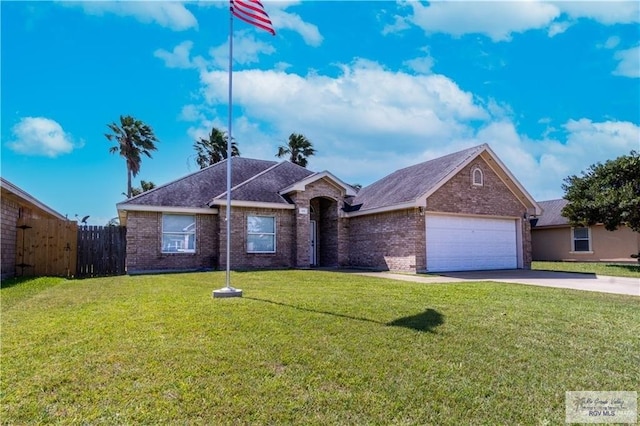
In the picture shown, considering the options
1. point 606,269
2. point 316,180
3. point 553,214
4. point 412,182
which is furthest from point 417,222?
point 553,214

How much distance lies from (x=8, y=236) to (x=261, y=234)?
8.97m

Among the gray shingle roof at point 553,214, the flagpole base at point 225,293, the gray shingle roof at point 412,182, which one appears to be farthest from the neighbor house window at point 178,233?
the gray shingle roof at point 553,214

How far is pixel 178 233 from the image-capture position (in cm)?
1667

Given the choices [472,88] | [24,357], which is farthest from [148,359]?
[472,88]

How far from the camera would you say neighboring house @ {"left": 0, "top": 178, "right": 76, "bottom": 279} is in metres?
13.0

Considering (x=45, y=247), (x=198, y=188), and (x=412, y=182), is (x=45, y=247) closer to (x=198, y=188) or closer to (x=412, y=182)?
(x=198, y=188)

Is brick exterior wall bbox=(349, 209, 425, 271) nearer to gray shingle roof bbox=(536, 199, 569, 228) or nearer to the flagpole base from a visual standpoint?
the flagpole base

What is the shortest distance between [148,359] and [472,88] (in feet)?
53.9

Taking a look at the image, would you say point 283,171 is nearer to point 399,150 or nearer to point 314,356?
point 399,150

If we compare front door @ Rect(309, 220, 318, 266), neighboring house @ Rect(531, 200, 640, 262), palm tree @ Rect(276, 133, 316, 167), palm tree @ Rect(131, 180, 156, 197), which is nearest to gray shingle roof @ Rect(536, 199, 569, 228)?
neighboring house @ Rect(531, 200, 640, 262)

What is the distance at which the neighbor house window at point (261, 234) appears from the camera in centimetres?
1727

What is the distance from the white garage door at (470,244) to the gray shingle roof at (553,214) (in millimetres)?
9987

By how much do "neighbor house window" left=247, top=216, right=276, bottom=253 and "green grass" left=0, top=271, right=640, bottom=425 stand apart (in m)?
9.69

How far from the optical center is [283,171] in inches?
803
